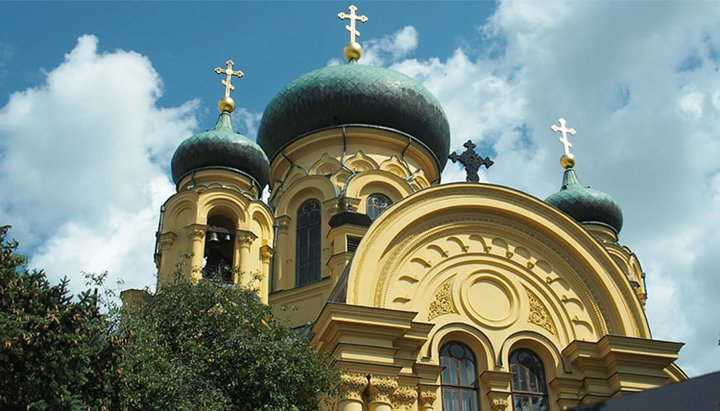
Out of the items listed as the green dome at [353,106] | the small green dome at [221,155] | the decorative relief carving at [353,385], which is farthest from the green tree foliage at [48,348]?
the green dome at [353,106]

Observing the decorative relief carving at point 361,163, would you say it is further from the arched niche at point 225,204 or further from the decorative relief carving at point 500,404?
the decorative relief carving at point 500,404

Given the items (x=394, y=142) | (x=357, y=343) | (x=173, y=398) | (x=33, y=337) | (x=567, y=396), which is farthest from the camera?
(x=394, y=142)

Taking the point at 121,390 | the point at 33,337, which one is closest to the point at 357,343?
the point at 121,390

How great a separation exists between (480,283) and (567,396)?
241cm

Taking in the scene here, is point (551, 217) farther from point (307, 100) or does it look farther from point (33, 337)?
point (33, 337)

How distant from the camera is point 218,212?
63.5ft

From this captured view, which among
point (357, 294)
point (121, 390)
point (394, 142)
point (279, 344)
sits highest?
point (394, 142)

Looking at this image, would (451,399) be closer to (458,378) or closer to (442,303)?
(458,378)

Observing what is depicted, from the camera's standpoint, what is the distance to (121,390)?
10.2 meters

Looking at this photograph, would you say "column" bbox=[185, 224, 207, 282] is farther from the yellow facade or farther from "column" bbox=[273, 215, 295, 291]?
"column" bbox=[273, 215, 295, 291]

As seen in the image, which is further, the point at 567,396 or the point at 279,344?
the point at 567,396

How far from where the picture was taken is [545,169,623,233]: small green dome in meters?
23.1

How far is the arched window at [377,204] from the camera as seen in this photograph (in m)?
20.9

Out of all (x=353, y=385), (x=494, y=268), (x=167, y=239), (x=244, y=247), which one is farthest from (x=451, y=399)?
(x=167, y=239)
